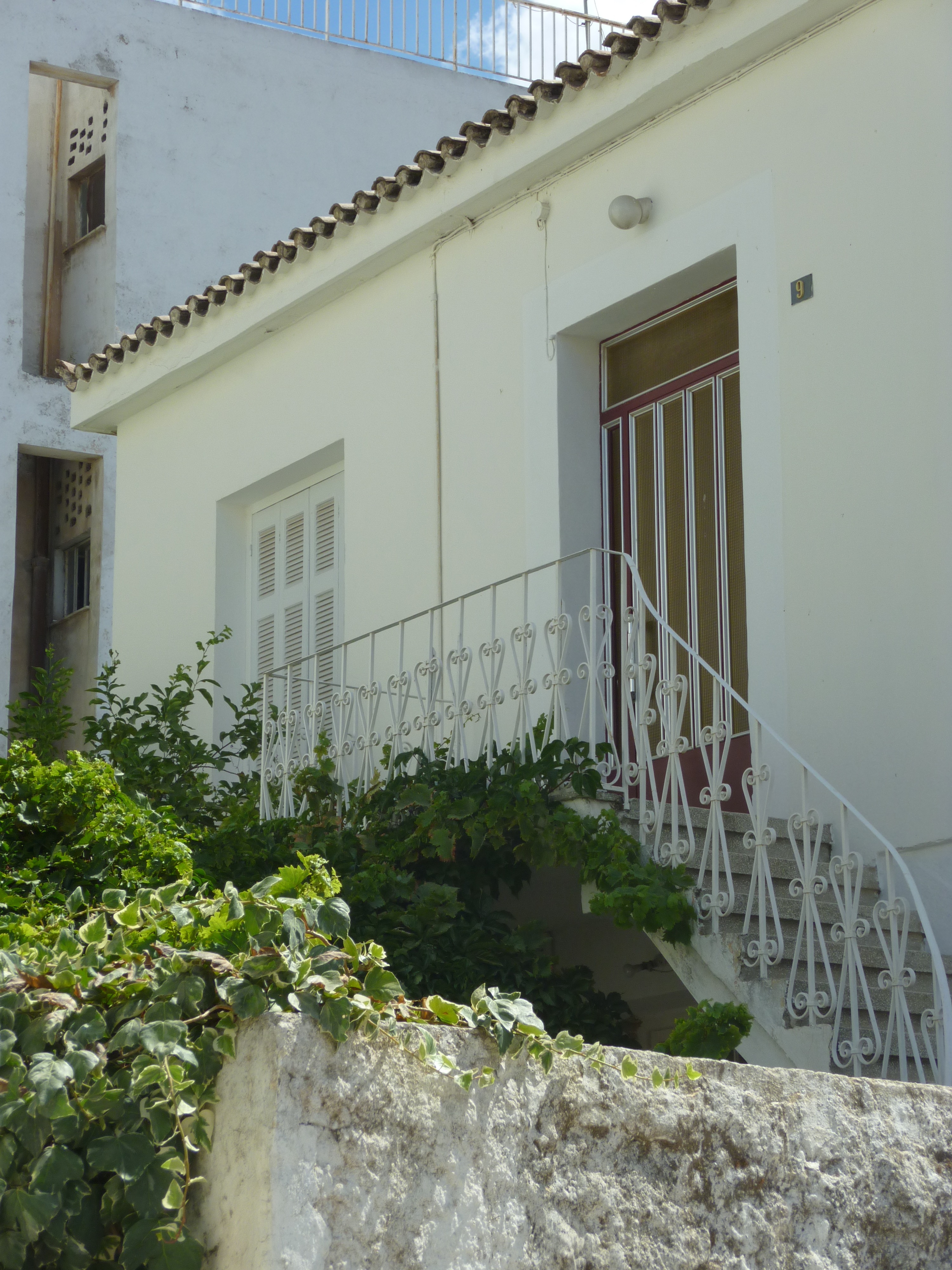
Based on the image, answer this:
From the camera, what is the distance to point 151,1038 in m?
2.71

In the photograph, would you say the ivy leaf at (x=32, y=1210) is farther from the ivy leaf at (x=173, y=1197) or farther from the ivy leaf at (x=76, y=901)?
the ivy leaf at (x=76, y=901)

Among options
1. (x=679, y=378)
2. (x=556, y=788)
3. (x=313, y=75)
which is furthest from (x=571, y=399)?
(x=313, y=75)

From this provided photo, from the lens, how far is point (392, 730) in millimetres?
7996

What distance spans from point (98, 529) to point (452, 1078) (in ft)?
49.5

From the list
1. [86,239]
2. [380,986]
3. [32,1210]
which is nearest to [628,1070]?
[380,986]

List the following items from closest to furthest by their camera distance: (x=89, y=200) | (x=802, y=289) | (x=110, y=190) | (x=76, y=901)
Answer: (x=76, y=901)
(x=802, y=289)
(x=110, y=190)
(x=89, y=200)

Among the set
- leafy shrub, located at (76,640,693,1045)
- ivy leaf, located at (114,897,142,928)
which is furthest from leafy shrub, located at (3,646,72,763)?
ivy leaf, located at (114,897,142,928)

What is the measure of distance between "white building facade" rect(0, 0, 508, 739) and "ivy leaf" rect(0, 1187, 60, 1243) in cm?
→ 1468

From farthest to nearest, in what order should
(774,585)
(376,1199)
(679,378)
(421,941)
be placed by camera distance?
(679,378) < (774,585) < (421,941) < (376,1199)

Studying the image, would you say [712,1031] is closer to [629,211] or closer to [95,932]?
[95,932]

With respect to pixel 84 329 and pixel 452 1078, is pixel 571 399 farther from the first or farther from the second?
pixel 84 329

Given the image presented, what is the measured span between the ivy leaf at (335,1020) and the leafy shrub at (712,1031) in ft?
10.7

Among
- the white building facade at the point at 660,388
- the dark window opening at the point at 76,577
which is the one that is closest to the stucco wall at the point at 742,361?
the white building facade at the point at 660,388

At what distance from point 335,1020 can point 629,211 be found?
21.4 ft
